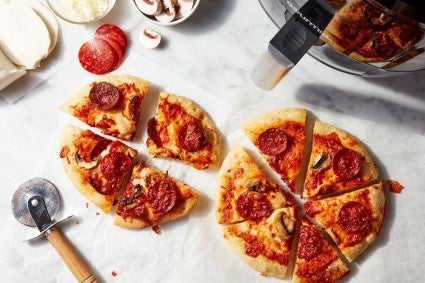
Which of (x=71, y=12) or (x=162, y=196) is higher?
(x=71, y=12)

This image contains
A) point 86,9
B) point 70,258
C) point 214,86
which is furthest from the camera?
point 214,86

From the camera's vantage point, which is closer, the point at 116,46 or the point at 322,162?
the point at 322,162

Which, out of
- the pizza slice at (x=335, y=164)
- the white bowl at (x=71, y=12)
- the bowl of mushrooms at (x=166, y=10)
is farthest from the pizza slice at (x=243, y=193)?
the white bowl at (x=71, y=12)

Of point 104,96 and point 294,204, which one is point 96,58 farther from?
point 294,204

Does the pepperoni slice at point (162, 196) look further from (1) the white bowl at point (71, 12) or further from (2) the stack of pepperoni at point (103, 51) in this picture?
(1) the white bowl at point (71, 12)

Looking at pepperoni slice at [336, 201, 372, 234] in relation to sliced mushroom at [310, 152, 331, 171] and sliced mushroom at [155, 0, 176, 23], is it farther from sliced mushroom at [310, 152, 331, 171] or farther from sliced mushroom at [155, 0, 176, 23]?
sliced mushroom at [155, 0, 176, 23]

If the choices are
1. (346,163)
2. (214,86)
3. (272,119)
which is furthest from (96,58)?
(346,163)

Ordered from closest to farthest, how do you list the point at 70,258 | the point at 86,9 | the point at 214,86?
the point at 70,258
the point at 86,9
the point at 214,86
